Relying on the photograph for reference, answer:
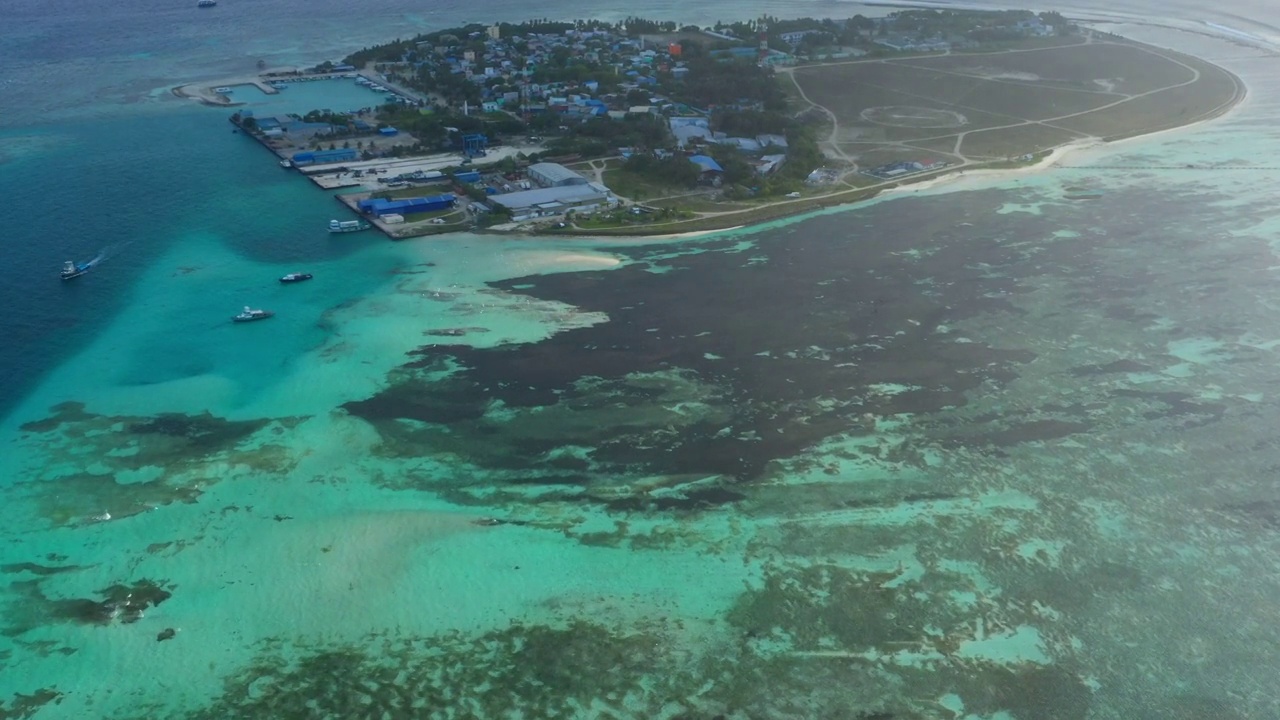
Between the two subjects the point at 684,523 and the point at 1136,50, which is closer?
the point at 684,523

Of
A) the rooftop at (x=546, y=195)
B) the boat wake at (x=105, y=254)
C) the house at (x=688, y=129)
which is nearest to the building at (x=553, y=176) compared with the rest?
the rooftop at (x=546, y=195)

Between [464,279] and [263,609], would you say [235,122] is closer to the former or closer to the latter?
[464,279]

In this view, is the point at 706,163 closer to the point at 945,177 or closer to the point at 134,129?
the point at 945,177

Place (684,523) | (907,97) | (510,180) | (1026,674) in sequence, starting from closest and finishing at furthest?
(1026,674) < (684,523) < (510,180) < (907,97)

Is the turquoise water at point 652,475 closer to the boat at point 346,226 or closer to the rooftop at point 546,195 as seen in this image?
the boat at point 346,226

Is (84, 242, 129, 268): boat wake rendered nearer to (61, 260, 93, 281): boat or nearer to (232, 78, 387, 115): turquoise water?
(61, 260, 93, 281): boat

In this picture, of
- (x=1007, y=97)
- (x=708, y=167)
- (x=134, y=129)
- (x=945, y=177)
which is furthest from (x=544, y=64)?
(x=945, y=177)

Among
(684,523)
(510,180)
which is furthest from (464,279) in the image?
(684,523)

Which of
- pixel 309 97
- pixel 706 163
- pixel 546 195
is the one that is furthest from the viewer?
pixel 309 97
